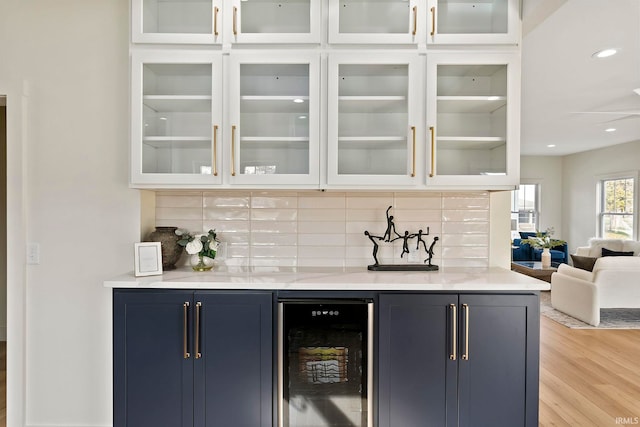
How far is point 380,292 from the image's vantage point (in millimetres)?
1942

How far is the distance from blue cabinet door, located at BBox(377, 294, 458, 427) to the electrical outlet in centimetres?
206

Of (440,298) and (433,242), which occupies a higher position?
(433,242)

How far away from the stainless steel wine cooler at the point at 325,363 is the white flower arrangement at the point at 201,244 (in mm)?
590

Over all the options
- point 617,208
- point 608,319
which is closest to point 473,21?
point 608,319

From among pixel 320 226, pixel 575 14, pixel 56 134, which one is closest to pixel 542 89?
pixel 575 14

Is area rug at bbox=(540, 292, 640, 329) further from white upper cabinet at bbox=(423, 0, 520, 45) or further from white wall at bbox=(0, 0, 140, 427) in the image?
white wall at bbox=(0, 0, 140, 427)

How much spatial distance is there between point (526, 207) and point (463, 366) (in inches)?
328

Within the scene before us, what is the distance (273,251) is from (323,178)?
2.15 feet

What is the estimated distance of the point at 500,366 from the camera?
1.93 m

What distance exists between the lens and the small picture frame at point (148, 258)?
6.74 ft

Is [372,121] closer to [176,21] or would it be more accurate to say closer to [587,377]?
[176,21]

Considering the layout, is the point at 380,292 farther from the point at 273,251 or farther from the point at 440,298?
the point at 273,251

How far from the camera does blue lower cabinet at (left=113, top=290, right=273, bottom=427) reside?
1.94 metres

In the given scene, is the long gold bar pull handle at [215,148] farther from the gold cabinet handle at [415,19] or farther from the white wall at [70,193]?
the gold cabinet handle at [415,19]
